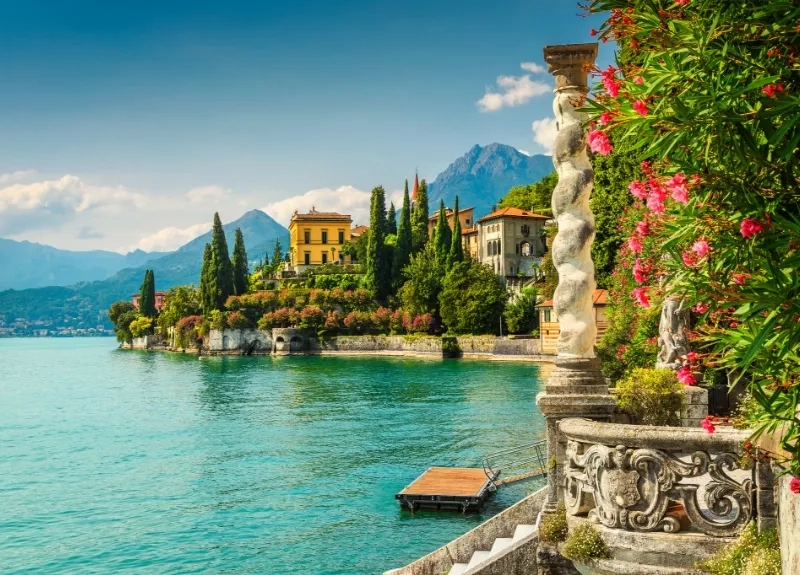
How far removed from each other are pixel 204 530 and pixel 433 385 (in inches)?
1283

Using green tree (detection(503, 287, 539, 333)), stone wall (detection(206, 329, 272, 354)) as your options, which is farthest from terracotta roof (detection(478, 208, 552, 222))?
stone wall (detection(206, 329, 272, 354))

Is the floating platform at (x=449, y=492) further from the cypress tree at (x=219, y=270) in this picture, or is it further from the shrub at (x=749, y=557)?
the cypress tree at (x=219, y=270)

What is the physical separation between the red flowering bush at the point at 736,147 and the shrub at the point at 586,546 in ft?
8.51

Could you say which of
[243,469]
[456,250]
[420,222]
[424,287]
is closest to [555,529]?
[243,469]

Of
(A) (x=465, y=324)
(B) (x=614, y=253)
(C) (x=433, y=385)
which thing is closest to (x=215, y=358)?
(A) (x=465, y=324)

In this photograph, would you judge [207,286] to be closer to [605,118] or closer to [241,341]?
[241,341]

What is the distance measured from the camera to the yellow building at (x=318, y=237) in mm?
112500

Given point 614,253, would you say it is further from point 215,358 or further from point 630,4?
point 215,358

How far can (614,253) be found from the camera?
1581 inches

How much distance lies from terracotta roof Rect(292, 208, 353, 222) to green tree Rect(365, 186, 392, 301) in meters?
20.6

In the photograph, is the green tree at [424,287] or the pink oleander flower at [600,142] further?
the green tree at [424,287]

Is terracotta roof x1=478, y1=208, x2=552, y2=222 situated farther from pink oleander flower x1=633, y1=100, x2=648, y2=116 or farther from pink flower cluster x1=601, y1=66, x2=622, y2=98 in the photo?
pink oleander flower x1=633, y1=100, x2=648, y2=116

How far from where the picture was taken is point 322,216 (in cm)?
11419

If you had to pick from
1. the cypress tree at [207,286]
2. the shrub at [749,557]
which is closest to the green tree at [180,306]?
the cypress tree at [207,286]
